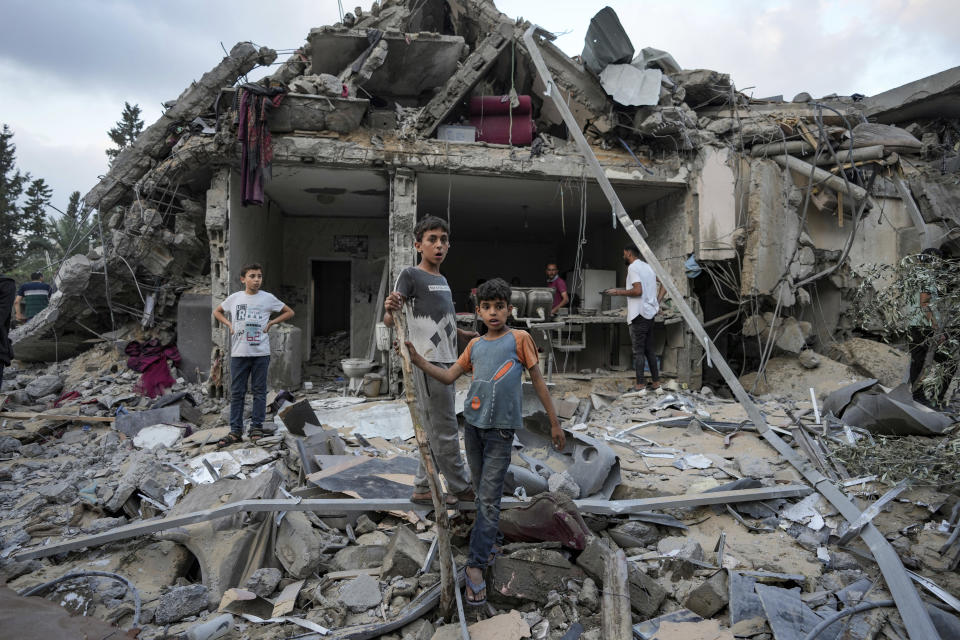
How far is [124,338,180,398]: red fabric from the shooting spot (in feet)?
24.7

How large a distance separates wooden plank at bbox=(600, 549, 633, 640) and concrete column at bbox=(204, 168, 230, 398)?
20.6ft

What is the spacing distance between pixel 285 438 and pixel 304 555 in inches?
87.2

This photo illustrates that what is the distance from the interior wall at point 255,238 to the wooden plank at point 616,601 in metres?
6.63

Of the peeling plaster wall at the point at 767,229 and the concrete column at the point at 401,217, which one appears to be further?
the peeling plaster wall at the point at 767,229

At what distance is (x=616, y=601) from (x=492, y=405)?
1151 mm

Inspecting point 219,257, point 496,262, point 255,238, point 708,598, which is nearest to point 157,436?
point 219,257

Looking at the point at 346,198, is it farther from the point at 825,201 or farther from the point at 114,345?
the point at 825,201

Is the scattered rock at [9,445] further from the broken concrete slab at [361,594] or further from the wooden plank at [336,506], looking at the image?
the broken concrete slab at [361,594]

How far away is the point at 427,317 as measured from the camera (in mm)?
3018

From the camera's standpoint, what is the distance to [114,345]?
860cm

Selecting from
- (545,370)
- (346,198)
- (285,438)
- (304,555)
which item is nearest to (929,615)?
(304,555)

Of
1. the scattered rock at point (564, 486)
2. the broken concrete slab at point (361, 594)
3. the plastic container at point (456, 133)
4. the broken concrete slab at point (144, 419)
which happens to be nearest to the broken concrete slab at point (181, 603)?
the broken concrete slab at point (361, 594)

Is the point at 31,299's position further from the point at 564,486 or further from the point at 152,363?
the point at 564,486

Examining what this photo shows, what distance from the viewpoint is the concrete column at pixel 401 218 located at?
7457 millimetres
